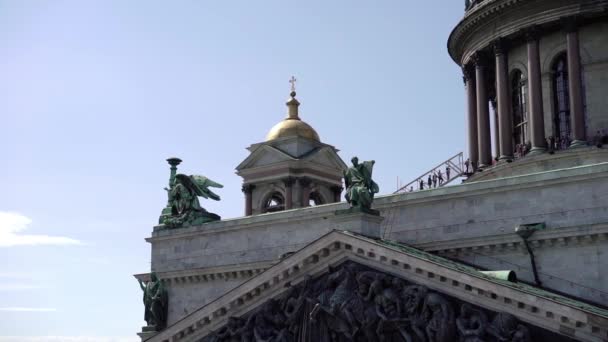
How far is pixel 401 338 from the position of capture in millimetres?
29984

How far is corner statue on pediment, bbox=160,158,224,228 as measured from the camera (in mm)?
42000

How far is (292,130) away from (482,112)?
1004 centimetres

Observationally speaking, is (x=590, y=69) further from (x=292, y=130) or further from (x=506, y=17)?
(x=292, y=130)

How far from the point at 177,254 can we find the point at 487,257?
533 inches

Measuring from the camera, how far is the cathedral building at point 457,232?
2967cm

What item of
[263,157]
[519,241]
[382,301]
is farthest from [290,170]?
[382,301]

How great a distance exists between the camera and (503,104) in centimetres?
4294

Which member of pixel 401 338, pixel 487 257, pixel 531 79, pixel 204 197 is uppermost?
pixel 531 79

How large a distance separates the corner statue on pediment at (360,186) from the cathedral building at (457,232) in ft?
0.33

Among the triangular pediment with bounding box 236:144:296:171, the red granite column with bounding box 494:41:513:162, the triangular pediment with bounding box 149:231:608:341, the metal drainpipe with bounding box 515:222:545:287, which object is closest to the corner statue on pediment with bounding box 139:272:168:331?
Result: the triangular pediment with bounding box 149:231:608:341

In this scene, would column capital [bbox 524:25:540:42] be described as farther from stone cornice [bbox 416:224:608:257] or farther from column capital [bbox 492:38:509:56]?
stone cornice [bbox 416:224:608:257]

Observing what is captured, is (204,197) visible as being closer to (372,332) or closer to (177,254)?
(177,254)

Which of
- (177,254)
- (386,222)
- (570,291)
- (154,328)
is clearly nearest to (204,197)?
(177,254)

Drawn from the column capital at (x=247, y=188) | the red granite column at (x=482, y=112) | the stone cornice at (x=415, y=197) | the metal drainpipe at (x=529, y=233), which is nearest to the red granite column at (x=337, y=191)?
the column capital at (x=247, y=188)
